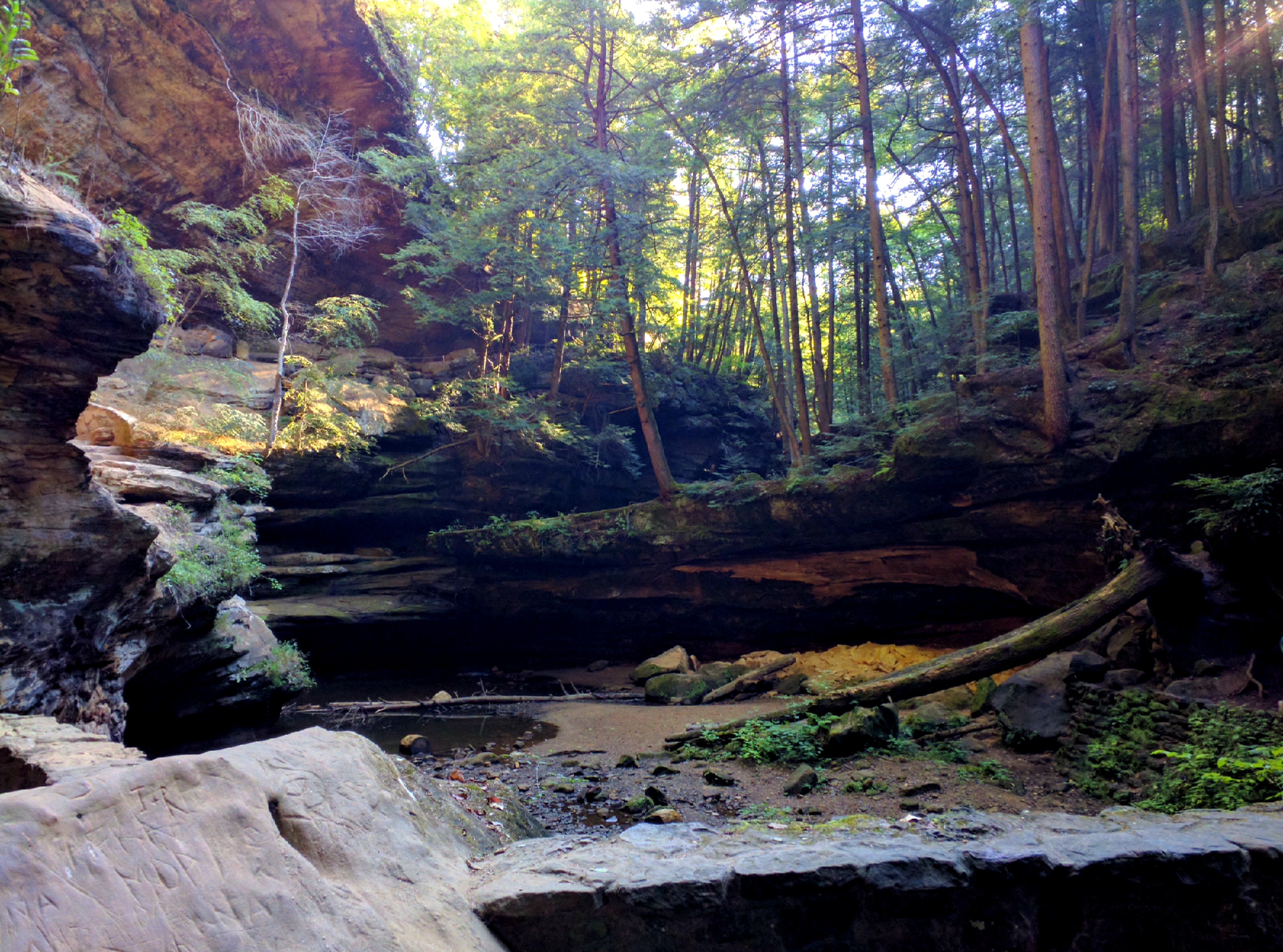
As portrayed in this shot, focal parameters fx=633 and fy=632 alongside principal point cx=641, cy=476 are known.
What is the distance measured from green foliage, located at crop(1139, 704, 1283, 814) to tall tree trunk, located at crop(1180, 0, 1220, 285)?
8618 millimetres

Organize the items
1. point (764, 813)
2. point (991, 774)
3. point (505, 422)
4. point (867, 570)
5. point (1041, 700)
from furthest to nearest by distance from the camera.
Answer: point (505, 422)
point (867, 570)
point (1041, 700)
point (991, 774)
point (764, 813)

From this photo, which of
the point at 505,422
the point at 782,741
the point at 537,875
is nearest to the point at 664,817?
the point at 782,741

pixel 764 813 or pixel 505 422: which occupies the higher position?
pixel 505 422

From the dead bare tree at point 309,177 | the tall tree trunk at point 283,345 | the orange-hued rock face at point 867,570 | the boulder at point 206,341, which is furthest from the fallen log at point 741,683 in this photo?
the boulder at point 206,341

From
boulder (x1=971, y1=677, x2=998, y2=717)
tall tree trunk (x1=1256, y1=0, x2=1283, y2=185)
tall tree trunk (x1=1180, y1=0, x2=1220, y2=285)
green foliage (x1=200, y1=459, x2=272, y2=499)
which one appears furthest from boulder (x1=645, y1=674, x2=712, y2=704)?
tall tree trunk (x1=1256, y1=0, x2=1283, y2=185)

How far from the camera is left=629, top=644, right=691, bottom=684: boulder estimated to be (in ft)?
45.2

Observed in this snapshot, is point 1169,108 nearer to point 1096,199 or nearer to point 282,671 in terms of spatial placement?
point 1096,199

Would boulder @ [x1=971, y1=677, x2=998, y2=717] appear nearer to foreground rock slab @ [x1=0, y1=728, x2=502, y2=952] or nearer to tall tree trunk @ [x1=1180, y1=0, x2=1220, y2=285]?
foreground rock slab @ [x1=0, y1=728, x2=502, y2=952]

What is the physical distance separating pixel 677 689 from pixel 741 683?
1249 millimetres

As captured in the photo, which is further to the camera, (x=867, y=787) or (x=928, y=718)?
(x=928, y=718)

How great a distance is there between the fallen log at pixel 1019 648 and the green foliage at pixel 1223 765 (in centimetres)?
170

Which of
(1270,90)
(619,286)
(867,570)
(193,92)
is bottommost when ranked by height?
(867,570)

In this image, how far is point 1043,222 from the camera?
9609 mm

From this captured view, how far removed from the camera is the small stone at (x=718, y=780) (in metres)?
7.00
